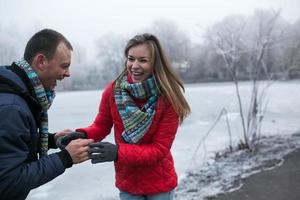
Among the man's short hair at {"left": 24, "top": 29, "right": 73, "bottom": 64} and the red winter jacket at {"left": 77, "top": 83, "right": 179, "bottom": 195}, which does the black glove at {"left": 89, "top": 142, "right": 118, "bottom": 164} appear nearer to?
the red winter jacket at {"left": 77, "top": 83, "right": 179, "bottom": 195}

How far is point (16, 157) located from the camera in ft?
5.54

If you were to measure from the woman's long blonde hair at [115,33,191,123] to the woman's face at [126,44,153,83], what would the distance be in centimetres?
3

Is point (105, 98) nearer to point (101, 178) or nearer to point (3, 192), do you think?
point (3, 192)

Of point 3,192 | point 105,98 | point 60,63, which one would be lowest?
point 3,192

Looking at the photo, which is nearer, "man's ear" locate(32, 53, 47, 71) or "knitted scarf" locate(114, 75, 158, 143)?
"man's ear" locate(32, 53, 47, 71)

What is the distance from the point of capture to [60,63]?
200 cm

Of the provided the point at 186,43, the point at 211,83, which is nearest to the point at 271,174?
the point at 186,43

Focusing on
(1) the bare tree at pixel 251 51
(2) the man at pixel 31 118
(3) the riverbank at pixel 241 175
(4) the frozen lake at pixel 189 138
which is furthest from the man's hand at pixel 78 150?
(1) the bare tree at pixel 251 51

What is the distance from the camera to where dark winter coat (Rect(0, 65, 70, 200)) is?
1660 mm

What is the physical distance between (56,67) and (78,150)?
46 centimetres

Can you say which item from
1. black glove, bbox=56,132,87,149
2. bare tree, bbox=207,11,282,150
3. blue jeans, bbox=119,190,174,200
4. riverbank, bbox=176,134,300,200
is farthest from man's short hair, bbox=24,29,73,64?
bare tree, bbox=207,11,282,150

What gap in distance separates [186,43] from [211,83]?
12.0ft

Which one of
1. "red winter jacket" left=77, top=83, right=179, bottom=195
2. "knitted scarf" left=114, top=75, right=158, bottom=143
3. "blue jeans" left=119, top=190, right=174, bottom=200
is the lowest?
"blue jeans" left=119, top=190, right=174, bottom=200

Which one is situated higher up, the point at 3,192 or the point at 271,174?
the point at 3,192
